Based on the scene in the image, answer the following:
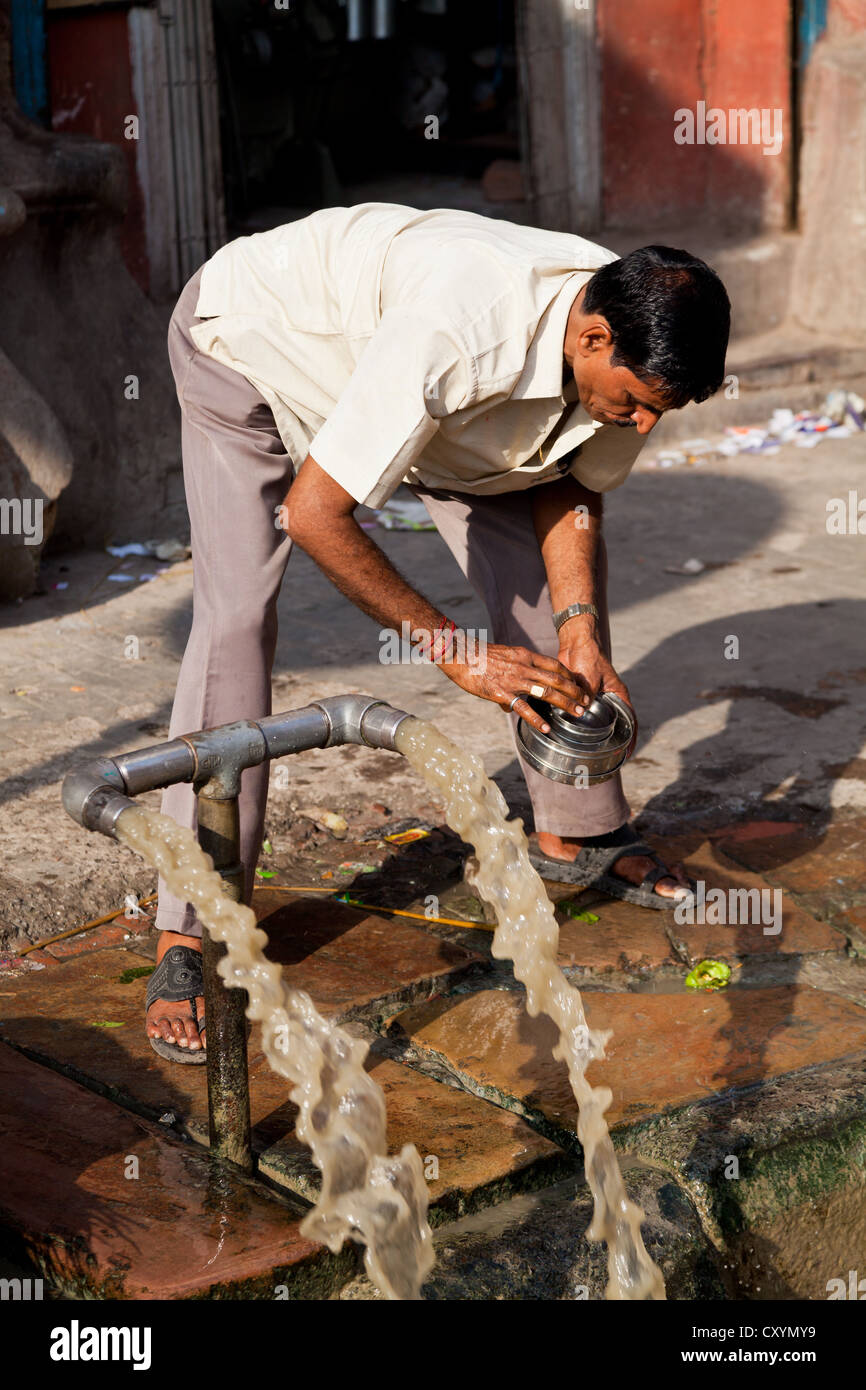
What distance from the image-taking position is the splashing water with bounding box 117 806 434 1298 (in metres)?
2.06

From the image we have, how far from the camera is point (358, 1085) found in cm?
219

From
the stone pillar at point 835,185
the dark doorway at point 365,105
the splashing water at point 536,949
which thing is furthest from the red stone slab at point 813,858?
the dark doorway at point 365,105

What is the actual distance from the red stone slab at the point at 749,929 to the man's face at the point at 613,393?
107 centimetres

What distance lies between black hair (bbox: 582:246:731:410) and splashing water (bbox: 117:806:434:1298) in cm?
100

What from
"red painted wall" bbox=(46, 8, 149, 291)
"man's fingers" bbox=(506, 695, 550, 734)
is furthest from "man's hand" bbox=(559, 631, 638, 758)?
"red painted wall" bbox=(46, 8, 149, 291)

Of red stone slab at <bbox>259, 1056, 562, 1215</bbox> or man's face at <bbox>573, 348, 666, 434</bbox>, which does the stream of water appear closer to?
red stone slab at <bbox>259, 1056, 562, 1215</bbox>

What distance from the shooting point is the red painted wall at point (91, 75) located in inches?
227

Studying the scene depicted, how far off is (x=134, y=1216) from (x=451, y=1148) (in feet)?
1.60

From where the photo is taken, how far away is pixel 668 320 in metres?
2.34

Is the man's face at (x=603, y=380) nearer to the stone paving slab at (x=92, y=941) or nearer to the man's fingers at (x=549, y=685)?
the man's fingers at (x=549, y=685)

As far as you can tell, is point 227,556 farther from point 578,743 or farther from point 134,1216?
point 134,1216

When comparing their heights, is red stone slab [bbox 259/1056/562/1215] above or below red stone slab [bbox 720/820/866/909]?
below
